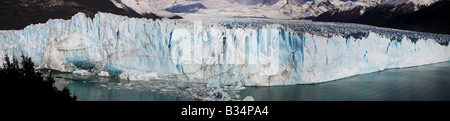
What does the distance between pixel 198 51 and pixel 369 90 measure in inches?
207

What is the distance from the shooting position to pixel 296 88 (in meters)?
9.09

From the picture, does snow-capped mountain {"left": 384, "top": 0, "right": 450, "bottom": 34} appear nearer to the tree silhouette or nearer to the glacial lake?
the glacial lake

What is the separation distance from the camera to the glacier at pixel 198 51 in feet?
31.6

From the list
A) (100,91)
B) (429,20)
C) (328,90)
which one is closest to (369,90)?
(328,90)

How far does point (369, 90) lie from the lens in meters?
9.01

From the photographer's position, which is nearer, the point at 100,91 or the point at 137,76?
the point at 100,91

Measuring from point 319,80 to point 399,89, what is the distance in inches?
88.7

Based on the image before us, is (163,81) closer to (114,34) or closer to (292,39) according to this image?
(114,34)

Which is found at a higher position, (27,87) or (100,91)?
(27,87)

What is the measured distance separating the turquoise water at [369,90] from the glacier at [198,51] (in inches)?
21.0

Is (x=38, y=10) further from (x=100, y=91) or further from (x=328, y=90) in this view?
(x=328, y=90)

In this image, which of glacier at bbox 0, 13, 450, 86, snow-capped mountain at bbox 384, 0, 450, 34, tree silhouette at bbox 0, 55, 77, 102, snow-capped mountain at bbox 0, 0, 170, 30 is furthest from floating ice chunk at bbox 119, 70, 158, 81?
snow-capped mountain at bbox 384, 0, 450, 34

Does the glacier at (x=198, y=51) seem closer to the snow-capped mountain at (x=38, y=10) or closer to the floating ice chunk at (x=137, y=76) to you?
the floating ice chunk at (x=137, y=76)

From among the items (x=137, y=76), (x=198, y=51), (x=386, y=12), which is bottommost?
(x=137, y=76)
